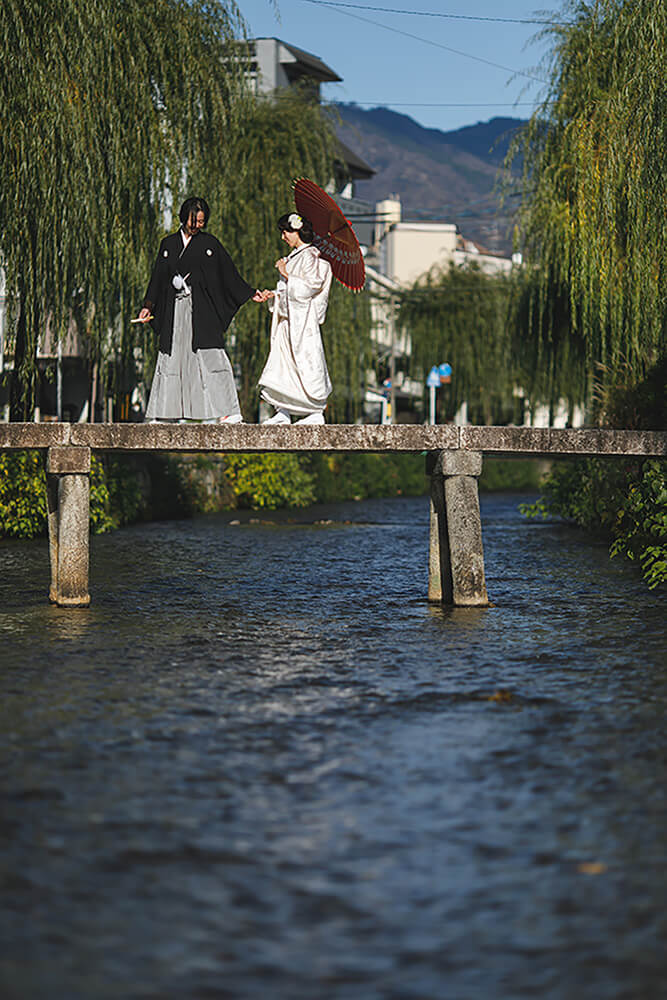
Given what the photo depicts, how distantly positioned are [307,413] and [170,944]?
33.2 feet

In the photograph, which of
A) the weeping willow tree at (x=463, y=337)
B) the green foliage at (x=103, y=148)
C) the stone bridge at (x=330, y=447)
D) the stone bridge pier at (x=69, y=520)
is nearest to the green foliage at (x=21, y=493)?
the green foliage at (x=103, y=148)

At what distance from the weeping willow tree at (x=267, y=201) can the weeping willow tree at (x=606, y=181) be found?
5.75 meters

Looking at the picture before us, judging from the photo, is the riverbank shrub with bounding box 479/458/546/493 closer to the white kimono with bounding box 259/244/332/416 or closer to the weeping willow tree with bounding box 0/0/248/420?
the weeping willow tree with bounding box 0/0/248/420

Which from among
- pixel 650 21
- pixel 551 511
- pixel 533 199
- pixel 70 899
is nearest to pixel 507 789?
pixel 70 899

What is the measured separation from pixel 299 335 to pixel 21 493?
7195mm

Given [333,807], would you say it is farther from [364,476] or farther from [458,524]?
[364,476]

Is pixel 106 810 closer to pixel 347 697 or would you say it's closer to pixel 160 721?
pixel 160 721

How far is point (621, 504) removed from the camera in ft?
63.1

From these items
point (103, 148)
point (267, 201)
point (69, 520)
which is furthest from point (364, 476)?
point (69, 520)

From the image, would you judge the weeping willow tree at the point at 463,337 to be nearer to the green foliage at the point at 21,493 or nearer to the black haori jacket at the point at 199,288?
the green foliage at the point at 21,493

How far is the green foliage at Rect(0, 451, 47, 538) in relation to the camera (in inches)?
768

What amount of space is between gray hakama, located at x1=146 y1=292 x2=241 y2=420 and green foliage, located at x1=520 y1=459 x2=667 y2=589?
4.08 m

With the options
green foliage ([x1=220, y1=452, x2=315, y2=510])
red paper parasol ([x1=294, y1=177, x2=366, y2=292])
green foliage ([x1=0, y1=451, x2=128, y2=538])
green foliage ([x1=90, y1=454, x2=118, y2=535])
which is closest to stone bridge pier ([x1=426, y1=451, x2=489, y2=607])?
red paper parasol ([x1=294, y1=177, x2=366, y2=292])

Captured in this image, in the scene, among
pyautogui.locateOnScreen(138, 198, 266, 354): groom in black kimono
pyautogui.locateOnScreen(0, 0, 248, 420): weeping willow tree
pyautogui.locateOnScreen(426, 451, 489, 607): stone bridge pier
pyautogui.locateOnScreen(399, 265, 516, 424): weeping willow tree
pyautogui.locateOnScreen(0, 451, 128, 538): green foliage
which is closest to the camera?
pyautogui.locateOnScreen(426, 451, 489, 607): stone bridge pier
